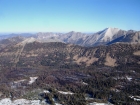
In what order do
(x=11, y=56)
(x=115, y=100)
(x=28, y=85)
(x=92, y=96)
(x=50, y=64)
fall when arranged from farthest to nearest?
(x=11, y=56)
(x=50, y=64)
(x=28, y=85)
(x=92, y=96)
(x=115, y=100)

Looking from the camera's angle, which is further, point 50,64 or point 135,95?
point 50,64

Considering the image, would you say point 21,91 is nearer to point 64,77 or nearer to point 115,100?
point 64,77

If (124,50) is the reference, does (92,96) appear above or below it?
below

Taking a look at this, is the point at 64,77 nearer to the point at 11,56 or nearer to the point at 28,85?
the point at 28,85

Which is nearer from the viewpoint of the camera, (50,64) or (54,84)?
(54,84)

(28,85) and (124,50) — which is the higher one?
(124,50)

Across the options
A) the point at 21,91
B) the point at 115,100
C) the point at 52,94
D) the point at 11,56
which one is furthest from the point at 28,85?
the point at 11,56

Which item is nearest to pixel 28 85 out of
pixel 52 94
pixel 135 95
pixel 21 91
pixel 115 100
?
pixel 21 91

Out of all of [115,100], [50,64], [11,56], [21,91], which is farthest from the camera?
[11,56]

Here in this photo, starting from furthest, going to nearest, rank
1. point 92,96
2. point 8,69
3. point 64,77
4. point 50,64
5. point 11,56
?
point 11,56 < point 50,64 < point 8,69 < point 64,77 < point 92,96
